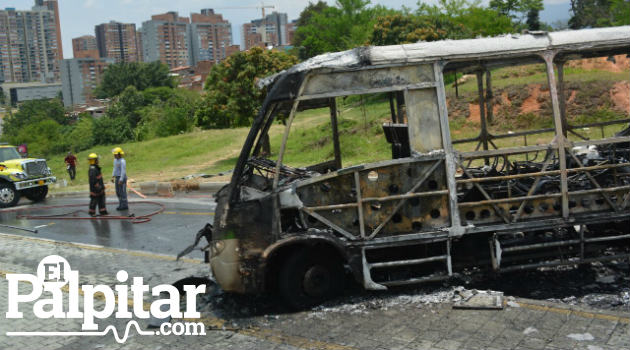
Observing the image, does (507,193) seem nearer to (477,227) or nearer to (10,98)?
(477,227)

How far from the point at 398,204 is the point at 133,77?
98.0 m

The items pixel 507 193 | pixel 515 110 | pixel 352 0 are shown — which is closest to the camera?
pixel 507 193

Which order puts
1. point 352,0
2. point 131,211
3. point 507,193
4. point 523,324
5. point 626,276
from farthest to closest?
1. point 352,0
2. point 131,211
3. point 507,193
4. point 626,276
5. point 523,324

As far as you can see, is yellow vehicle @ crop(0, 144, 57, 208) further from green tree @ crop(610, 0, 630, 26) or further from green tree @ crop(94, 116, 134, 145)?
green tree @ crop(610, 0, 630, 26)

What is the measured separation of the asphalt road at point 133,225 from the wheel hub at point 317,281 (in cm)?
347

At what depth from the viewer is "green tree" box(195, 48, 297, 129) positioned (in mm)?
26484

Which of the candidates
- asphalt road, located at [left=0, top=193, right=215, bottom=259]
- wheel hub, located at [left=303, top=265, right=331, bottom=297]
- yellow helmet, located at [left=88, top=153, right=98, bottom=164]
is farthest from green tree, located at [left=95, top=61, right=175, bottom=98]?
wheel hub, located at [left=303, top=265, right=331, bottom=297]

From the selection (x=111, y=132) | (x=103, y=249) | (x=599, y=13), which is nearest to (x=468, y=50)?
(x=103, y=249)

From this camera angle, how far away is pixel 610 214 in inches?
249

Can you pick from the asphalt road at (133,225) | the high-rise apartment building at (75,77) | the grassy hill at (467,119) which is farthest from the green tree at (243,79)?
the high-rise apartment building at (75,77)

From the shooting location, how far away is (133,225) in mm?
13195

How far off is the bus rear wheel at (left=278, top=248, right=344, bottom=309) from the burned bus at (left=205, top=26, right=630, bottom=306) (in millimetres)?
12

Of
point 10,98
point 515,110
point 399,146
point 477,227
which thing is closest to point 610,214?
point 477,227

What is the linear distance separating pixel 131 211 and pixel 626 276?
12.6m
